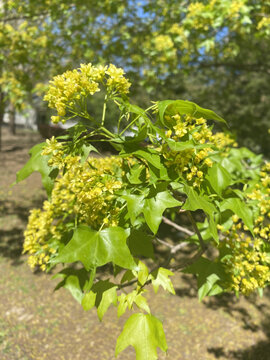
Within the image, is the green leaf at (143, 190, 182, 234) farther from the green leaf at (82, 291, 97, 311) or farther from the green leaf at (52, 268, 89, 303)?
the green leaf at (52, 268, 89, 303)

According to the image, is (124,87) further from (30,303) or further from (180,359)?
(30,303)

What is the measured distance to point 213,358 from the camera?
144 inches

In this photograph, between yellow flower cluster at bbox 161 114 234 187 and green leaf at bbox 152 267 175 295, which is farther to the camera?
green leaf at bbox 152 267 175 295

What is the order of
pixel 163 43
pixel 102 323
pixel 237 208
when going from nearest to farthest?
pixel 237 208
pixel 102 323
pixel 163 43

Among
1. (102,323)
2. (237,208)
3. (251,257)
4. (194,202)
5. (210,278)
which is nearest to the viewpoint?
(194,202)

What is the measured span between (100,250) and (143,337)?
1.64 ft

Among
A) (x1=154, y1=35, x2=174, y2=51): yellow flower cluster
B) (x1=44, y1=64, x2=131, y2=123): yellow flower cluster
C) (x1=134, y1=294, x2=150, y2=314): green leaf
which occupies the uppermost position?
(x1=154, y1=35, x2=174, y2=51): yellow flower cluster

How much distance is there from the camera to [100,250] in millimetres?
1153

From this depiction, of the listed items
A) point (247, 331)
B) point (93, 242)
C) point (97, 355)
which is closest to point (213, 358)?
point (247, 331)

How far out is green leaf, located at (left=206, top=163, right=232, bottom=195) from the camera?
1.33m

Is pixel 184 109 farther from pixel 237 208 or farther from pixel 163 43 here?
pixel 163 43

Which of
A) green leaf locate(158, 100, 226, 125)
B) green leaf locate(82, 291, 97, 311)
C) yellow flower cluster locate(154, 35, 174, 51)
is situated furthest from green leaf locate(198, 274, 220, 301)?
yellow flower cluster locate(154, 35, 174, 51)

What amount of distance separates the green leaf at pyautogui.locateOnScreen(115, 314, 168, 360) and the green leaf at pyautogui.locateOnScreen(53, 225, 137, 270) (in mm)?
399

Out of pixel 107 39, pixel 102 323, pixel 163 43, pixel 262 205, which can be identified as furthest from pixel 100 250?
pixel 107 39
